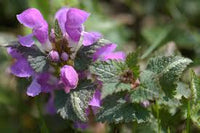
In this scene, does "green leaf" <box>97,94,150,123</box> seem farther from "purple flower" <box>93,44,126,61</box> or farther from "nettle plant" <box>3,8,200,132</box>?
"purple flower" <box>93,44,126,61</box>

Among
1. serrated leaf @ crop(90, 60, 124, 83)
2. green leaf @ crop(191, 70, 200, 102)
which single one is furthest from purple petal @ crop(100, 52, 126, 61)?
green leaf @ crop(191, 70, 200, 102)

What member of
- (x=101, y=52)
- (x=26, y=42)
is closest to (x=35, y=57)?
(x=26, y=42)

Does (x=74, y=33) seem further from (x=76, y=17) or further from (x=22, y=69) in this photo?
(x=22, y=69)

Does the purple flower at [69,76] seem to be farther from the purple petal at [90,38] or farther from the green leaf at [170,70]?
the green leaf at [170,70]

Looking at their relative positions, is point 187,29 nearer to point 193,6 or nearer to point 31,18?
point 193,6

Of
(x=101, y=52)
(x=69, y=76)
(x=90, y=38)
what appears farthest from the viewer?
(x=101, y=52)

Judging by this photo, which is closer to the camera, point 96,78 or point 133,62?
point 133,62
